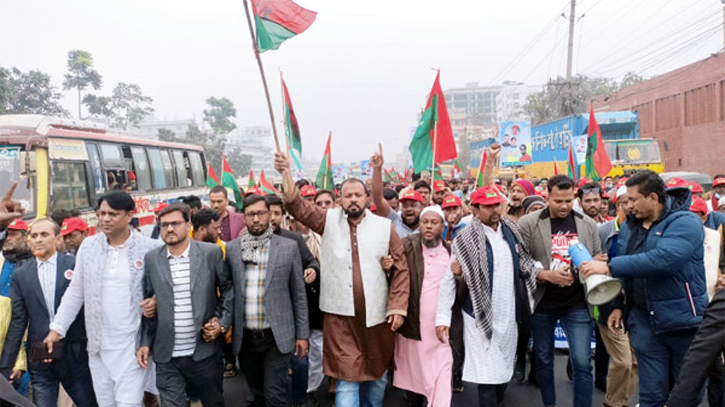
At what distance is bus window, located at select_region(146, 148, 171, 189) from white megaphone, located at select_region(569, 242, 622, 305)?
11.9 meters

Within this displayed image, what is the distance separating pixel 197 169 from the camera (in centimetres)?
1659

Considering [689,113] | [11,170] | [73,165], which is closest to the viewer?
[11,170]

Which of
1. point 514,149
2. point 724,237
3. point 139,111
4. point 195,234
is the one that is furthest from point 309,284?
point 139,111

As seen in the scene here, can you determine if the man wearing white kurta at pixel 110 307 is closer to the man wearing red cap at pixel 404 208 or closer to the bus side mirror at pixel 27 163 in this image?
the man wearing red cap at pixel 404 208

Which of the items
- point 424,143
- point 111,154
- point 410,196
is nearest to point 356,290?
point 410,196

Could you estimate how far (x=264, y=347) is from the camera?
3.81 meters

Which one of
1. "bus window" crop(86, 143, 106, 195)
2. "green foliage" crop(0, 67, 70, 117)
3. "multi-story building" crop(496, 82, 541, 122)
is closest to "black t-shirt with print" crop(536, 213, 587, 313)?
"bus window" crop(86, 143, 106, 195)

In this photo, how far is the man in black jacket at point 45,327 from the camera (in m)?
3.71

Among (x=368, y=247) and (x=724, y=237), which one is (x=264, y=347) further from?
(x=724, y=237)

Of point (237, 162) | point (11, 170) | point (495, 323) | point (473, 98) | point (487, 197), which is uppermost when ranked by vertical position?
point (473, 98)

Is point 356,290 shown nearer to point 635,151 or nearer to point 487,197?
point 487,197

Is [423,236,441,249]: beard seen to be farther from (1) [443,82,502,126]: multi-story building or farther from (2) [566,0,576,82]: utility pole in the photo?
(1) [443,82,502,126]: multi-story building

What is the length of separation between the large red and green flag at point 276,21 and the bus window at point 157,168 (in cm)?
928

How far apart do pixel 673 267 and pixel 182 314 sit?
302 centimetres
